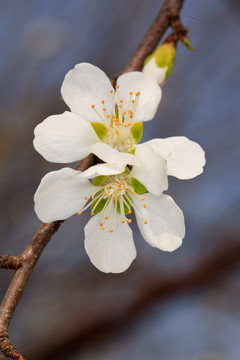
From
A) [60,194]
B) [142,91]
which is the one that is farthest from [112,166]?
[142,91]

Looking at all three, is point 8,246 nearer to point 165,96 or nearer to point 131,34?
point 165,96

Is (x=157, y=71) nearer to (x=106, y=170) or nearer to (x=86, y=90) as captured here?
(x=86, y=90)

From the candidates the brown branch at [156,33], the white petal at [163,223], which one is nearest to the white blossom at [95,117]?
the white petal at [163,223]

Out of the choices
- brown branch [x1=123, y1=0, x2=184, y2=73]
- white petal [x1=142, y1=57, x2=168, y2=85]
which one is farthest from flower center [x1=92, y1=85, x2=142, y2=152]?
brown branch [x1=123, y1=0, x2=184, y2=73]

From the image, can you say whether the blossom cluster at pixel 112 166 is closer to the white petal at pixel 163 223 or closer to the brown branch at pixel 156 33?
the white petal at pixel 163 223

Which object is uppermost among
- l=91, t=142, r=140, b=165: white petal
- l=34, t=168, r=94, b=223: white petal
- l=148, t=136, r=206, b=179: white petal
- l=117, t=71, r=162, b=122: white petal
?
l=117, t=71, r=162, b=122: white petal

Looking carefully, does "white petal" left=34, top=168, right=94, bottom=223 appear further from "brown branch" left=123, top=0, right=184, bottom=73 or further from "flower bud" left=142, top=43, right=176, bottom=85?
"brown branch" left=123, top=0, right=184, bottom=73
